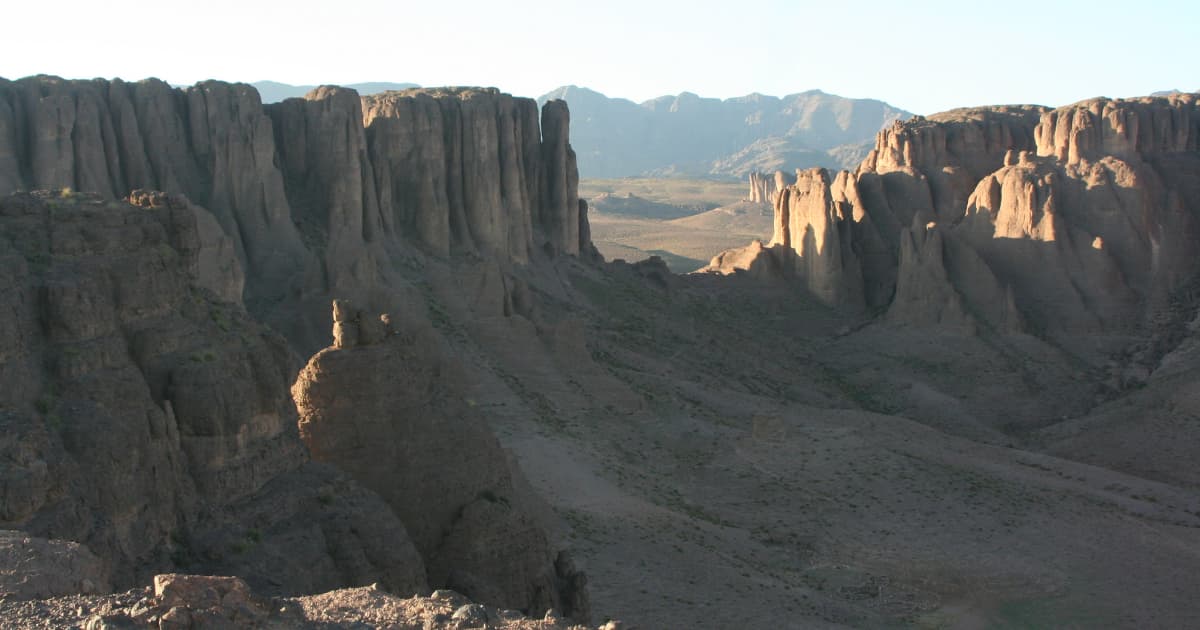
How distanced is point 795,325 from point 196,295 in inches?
1935

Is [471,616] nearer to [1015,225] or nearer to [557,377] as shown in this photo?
[557,377]

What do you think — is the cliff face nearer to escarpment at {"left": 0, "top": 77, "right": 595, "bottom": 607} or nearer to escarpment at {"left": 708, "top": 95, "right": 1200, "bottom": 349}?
escarpment at {"left": 708, "top": 95, "right": 1200, "bottom": 349}

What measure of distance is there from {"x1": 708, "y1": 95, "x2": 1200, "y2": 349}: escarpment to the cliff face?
16.1 metres

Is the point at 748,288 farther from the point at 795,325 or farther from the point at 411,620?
the point at 411,620

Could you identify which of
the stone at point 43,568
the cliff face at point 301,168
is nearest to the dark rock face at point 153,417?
the stone at point 43,568

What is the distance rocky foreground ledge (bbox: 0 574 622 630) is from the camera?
9383 mm

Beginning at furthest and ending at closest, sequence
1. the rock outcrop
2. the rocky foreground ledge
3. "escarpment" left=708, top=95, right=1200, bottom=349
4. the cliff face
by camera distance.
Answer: "escarpment" left=708, top=95, right=1200, bottom=349
the cliff face
the rock outcrop
the rocky foreground ledge

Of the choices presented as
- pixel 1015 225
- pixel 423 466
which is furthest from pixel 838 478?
pixel 1015 225

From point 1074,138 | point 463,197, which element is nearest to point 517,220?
point 463,197

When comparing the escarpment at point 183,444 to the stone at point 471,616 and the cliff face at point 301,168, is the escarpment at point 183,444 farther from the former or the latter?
the cliff face at point 301,168

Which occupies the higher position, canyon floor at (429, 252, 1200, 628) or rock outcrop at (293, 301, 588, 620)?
rock outcrop at (293, 301, 588, 620)

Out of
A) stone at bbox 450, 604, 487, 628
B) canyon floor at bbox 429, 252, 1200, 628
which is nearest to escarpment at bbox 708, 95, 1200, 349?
canyon floor at bbox 429, 252, 1200, 628

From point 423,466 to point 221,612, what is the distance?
9.94 metres

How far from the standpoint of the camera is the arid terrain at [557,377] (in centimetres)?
1487
